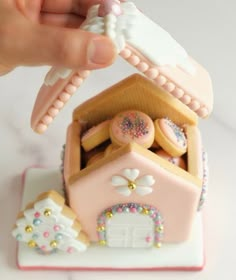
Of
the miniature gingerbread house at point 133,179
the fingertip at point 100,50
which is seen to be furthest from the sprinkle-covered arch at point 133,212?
the fingertip at point 100,50

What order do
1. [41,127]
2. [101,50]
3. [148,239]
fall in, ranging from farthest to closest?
1. [148,239]
2. [41,127]
3. [101,50]

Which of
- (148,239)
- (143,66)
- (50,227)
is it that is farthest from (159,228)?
(143,66)

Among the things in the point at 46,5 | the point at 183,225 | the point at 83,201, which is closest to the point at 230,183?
the point at 183,225

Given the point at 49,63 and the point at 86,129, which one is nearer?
the point at 49,63

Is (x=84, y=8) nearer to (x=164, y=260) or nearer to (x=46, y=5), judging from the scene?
(x=46, y=5)

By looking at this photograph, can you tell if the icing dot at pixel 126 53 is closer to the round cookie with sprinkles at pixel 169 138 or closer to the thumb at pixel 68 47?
the thumb at pixel 68 47

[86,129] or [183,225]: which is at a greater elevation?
[86,129]

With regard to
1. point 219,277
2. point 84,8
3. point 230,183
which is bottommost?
point 219,277

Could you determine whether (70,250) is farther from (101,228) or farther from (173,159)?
(173,159)

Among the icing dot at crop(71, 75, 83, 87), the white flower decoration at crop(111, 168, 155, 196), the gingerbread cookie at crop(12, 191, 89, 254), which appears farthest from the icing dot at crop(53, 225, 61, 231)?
the icing dot at crop(71, 75, 83, 87)
